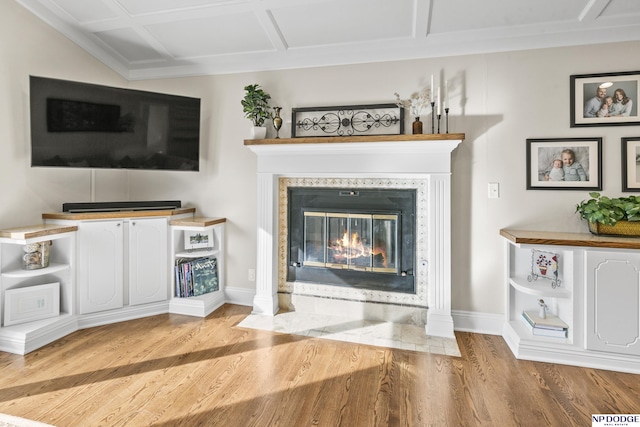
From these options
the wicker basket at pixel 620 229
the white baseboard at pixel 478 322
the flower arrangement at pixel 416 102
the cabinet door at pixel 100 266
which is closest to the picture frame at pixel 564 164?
the wicker basket at pixel 620 229

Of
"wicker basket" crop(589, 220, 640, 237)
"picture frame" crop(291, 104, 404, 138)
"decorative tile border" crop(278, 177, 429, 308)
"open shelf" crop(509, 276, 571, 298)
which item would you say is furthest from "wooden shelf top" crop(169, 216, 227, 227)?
"wicker basket" crop(589, 220, 640, 237)

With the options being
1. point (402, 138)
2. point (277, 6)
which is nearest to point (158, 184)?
point (277, 6)

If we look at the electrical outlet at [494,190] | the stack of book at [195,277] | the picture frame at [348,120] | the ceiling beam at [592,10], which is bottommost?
the stack of book at [195,277]

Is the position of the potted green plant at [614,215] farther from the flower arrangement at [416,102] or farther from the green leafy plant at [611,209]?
the flower arrangement at [416,102]

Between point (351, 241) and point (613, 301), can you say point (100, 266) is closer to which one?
point (351, 241)

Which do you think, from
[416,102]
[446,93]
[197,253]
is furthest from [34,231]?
[446,93]

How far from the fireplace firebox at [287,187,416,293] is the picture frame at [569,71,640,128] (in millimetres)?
1386

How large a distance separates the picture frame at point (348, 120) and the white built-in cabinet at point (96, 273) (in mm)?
1226

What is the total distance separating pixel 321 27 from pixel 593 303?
2781 mm

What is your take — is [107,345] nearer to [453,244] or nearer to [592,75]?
[453,244]

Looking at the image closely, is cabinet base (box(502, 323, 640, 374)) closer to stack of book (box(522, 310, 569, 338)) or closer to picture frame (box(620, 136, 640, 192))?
stack of book (box(522, 310, 569, 338))

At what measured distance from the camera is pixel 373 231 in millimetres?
2848

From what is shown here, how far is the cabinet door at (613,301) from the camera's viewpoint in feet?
6.61

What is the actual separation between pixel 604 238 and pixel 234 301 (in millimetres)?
3077
